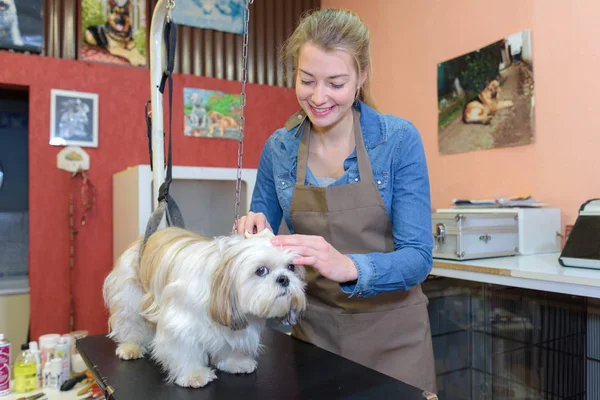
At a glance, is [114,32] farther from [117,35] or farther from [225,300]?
[225,300]

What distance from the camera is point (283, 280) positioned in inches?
42.3

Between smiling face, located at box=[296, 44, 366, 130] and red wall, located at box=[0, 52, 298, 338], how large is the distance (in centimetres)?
279

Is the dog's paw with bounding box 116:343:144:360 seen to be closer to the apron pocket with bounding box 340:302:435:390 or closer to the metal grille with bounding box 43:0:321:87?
the apron pocket with bounding box 340:302:435:390

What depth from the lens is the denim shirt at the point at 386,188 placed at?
45.9 inches

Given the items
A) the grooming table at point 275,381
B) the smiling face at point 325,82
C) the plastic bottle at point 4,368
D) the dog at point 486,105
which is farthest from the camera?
the dog at point 486,105

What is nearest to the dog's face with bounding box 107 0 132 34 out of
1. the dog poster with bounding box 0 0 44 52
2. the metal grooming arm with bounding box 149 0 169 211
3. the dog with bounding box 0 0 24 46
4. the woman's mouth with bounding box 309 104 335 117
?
the dog poster with bounding box 0 0 44 52

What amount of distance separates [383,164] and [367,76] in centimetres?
27

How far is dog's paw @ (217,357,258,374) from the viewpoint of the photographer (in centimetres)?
115

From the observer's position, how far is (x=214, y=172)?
9.47 ft

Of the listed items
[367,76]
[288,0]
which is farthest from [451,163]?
[288,0]

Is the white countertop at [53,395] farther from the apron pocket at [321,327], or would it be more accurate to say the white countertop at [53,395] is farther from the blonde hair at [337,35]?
the blonde hair at [337,35]

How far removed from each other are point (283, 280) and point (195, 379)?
11.5 inches

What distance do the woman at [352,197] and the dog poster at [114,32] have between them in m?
2.80

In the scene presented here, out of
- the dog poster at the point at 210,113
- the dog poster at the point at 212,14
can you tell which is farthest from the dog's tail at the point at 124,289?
the dog poster at the point at 212,14
